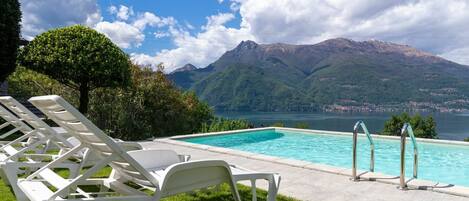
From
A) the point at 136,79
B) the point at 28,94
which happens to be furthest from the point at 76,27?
the point at 28,94

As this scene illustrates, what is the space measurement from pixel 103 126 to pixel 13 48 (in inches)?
147

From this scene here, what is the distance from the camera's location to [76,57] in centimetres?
957

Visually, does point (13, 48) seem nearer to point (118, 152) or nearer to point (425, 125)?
point (118, 152)

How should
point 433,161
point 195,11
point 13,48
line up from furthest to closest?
Answer: point 195,11, point 13,48, point 433,161

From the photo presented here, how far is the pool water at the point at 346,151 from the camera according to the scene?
9.02 metres

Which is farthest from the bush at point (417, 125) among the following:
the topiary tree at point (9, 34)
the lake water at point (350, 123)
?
the topiary tree at point (9, 34)

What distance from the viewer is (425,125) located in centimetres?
1792

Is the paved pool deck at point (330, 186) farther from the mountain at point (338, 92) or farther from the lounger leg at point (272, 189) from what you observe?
the mountain at point (338, 92)

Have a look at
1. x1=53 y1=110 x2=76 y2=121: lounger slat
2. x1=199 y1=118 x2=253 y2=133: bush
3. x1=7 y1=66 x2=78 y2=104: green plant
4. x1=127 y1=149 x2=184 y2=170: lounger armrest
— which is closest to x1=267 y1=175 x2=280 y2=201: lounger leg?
x1=127 y1=149 x2=184 y2=170: lounger armrest

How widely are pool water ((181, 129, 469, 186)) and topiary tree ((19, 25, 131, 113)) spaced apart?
3697 mm

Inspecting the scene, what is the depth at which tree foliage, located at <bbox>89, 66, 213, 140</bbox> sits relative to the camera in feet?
39.8

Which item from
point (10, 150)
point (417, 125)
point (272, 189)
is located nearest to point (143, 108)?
point (10, 150)

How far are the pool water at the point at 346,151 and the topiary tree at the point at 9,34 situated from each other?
6145 mm

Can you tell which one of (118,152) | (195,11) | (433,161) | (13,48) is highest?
(195,11)
